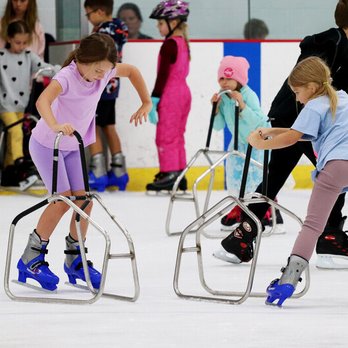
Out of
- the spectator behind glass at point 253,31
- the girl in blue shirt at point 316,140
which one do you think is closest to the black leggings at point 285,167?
the girl in blue shirt at point 316,140

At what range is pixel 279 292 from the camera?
13.4 feet

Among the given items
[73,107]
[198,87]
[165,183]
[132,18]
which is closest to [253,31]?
[198,87]

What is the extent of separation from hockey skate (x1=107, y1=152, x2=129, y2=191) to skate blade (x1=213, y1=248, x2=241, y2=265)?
12.0 feet

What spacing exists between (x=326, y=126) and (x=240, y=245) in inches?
38.4

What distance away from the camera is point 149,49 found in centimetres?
902

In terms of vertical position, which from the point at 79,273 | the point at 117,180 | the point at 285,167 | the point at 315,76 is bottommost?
the point at 117,180

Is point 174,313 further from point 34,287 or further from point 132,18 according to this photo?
point 132,18

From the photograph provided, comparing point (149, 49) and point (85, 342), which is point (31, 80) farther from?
point (85, 342)

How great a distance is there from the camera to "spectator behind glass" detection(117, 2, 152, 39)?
912cm

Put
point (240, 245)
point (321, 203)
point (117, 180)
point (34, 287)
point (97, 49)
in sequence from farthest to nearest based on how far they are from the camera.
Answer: point (117, 180) → point (240, 245) → point (34, 287) → point (97, 49) → point (321, 203)

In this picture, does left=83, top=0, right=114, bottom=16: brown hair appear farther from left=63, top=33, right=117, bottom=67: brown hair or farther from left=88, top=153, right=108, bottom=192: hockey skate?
left=63, top=33, right=117, bottom=67: brown hair

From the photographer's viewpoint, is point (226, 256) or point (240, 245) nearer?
point (240, 245)

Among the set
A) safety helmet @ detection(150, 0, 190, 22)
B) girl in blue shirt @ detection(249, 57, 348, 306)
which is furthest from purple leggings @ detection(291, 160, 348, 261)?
safety helmet @ detection(150, 0, 190, 22)

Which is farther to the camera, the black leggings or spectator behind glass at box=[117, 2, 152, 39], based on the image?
spectator behind glass at box=[117, 2, 152, 39]
